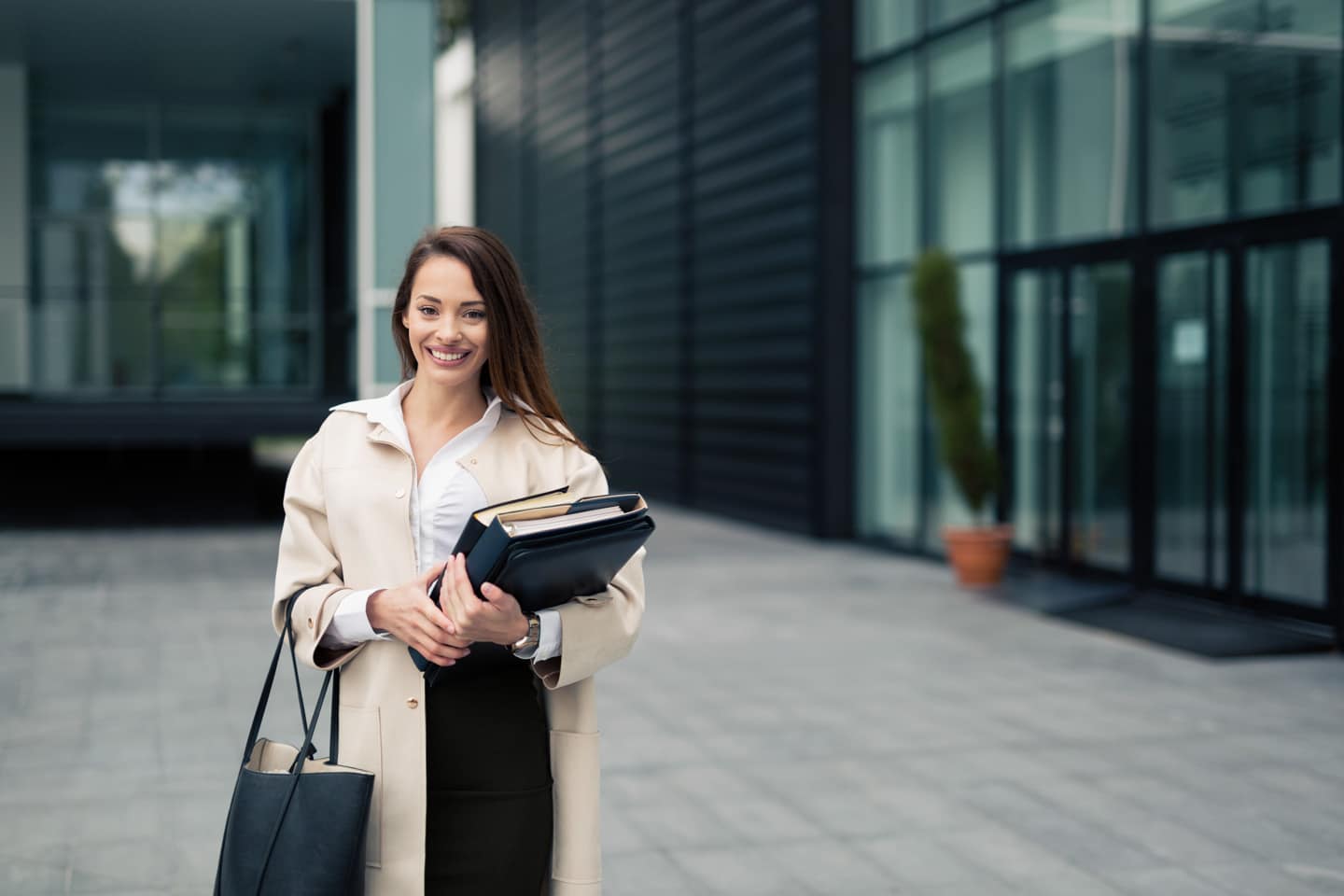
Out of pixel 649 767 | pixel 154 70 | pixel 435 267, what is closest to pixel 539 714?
pixel 435 267

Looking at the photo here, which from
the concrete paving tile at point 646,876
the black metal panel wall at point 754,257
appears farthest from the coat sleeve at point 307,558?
the black metal panel wall at point 754,257

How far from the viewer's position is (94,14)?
1328 centimetres

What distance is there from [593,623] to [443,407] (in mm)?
423

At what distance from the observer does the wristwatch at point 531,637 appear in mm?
2008

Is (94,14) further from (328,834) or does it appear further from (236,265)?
(328,834)

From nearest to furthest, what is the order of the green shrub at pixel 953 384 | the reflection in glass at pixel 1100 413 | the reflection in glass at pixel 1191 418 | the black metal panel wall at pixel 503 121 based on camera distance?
the reflection in glass at pixel 1191 418
the reflection in glass at pixel 1100 413
the green shrub at pixel 953 384
the black metal panel wall at pixel 503 121

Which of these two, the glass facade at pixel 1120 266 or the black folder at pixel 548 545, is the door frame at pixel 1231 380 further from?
the black folder at pixel 548 545

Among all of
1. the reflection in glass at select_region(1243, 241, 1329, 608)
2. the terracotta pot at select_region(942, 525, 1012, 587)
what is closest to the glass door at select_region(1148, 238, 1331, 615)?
the reflection in glass at select_region(1243, 241, 1329, 608)

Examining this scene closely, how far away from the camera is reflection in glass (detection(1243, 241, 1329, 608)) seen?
25.8 feet

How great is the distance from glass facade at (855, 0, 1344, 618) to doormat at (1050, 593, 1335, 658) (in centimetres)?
15

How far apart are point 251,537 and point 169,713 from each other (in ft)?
22.8

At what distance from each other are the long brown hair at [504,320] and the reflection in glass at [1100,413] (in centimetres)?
786

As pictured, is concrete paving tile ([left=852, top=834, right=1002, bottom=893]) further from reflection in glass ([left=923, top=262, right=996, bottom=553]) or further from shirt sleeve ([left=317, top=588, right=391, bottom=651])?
reflection in glass ([left=923, top=262, right=996, bottom=553])

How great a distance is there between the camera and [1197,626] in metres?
8.19
